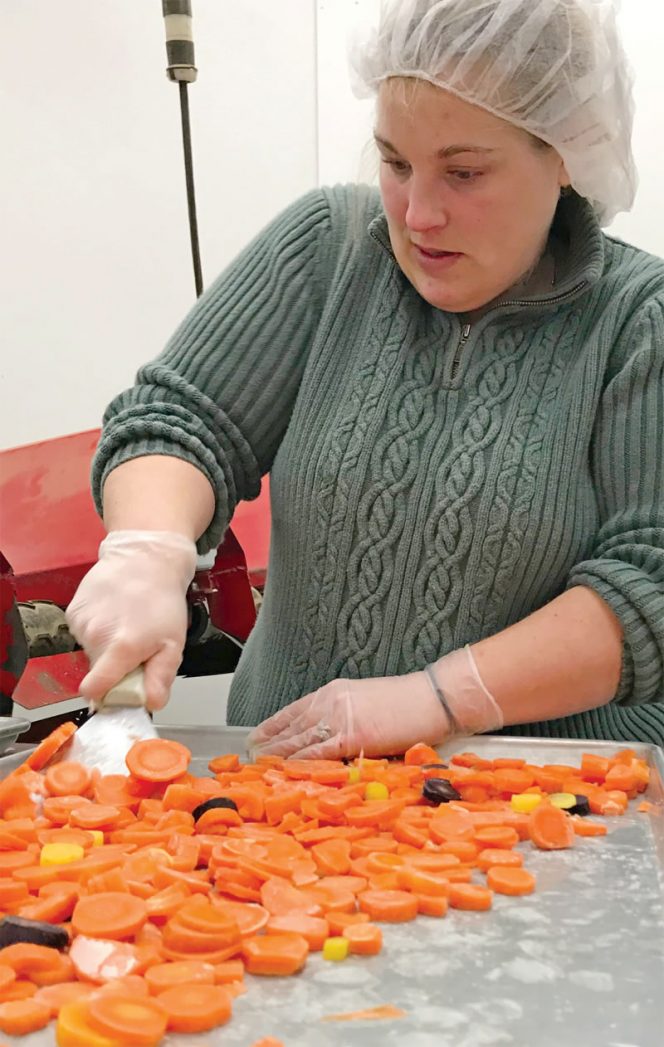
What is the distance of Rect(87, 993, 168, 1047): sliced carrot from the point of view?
617mm

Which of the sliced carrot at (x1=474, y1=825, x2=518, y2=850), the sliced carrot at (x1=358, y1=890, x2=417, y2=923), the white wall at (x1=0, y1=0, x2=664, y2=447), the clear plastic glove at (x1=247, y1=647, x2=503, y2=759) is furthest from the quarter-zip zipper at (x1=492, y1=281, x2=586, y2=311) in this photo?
the white wall at (x1=0, y1=0, x2=664, y2=447)

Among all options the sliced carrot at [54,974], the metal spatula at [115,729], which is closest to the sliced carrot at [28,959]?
the sliced carrot at [54,974]

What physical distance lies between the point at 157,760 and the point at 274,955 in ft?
1.12

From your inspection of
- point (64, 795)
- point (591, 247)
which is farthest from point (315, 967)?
point (591, 247)

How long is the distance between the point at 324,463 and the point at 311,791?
0.44 meters

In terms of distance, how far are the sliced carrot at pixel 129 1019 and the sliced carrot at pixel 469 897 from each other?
0.27 metres

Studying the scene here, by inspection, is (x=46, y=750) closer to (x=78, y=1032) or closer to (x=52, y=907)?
(x=52, y=907)

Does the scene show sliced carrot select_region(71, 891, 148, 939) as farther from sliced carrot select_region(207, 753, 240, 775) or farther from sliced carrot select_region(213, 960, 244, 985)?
sliced carrot select_region(207, 753, 240, 775)

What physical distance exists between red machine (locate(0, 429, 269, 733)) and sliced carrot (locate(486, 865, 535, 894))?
73 centimetres

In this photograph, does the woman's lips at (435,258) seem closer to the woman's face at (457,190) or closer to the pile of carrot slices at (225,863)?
the woman's face at (457,190)

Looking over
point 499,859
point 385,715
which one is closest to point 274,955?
point 499,859

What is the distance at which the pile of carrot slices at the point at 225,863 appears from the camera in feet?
2.24

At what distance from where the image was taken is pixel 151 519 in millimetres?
1233

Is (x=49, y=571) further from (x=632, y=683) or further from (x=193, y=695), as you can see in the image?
(x=193, y=695)
